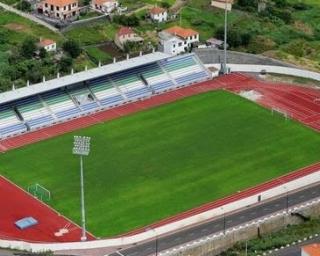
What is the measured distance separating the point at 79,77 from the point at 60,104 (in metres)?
2.95

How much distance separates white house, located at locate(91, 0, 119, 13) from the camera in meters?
110

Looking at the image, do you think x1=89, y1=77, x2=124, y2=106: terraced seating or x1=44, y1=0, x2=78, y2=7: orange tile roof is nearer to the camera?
x1=89, y1=77, x2=124, y2=106: terraced seating

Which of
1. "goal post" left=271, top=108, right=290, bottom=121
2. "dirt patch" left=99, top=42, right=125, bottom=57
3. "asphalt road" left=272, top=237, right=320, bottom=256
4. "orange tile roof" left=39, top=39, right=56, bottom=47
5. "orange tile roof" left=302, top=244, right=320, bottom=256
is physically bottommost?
"dirt patch" left=99, top=42, right=125, bottom=57

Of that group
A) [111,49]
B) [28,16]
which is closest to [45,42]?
[111,49]

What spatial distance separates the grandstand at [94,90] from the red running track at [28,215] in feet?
36.4

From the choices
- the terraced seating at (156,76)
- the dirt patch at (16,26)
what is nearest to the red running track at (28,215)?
the terraced seating at (156,76)

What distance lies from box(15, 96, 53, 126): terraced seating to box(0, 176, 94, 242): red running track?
437 inches

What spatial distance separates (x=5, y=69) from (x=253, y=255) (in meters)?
39.1

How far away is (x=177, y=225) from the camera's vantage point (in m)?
68.1

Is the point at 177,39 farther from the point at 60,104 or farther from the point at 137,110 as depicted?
the point at 60,104

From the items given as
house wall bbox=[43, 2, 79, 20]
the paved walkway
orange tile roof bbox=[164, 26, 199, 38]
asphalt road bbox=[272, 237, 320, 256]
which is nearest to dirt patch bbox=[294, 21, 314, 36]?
orange tile roof bbox=[164, 26, 199, 38]

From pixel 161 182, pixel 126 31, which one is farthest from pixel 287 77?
pixel 161 182

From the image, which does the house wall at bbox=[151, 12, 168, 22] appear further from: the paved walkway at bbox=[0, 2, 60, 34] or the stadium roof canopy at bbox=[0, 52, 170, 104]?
the stadium roof canopy at bbox=[0, 52, 170, 104]

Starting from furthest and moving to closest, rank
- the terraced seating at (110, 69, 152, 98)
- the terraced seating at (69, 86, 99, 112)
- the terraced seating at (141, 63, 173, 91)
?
the terraced seating at (141, 63, 173, 91)
the terraced seating at (110, 69, 152, 98)
the terraced seating at (69, 86, 99, 112)
